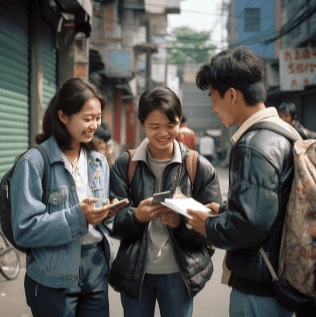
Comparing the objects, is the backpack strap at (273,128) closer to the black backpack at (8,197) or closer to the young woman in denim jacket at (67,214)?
the young woman in denim jacket at (67,214)

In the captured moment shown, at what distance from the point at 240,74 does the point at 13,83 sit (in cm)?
442

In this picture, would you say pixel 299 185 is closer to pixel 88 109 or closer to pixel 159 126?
pixel 159 126

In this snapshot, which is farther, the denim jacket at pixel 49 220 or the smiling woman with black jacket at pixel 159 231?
the smiling woman with black jacket at pixel 159 231

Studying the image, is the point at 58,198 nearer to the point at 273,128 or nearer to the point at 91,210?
the point at 91,210

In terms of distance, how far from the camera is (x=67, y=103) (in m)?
2.10

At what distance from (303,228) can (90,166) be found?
1.34 meters

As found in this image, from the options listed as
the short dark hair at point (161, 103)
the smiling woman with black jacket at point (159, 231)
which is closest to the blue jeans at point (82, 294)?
the smiling woman with black jacket at point (159, 231)

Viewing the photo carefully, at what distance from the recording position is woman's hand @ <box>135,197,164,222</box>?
6.62 feet

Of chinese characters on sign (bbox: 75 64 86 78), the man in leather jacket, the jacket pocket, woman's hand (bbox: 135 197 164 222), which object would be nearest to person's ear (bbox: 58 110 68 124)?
the jacket pocket

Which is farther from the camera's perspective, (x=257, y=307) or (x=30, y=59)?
(x=30, y=59)

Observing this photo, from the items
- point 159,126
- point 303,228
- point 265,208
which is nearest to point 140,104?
point 159,126

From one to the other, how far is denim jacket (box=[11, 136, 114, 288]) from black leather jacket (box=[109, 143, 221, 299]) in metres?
0.28

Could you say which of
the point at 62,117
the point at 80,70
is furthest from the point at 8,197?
the point at 80,70

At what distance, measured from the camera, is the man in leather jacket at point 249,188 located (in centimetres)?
155
